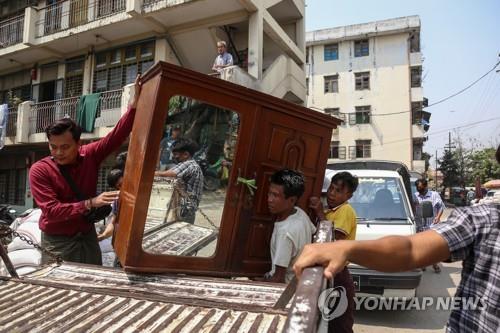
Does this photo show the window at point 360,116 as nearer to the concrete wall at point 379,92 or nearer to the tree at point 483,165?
the concrete wall at point 379,92

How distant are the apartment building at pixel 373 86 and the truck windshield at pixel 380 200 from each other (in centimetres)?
2327

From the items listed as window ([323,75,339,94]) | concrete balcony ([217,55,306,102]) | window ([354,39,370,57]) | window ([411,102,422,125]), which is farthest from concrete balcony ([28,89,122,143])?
window ([411,102,422,125])

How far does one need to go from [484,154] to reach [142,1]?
124ft

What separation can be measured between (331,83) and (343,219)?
93.4ft

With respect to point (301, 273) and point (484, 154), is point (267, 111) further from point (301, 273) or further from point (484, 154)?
point (484, 154)

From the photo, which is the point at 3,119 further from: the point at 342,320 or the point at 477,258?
the point at 477,258

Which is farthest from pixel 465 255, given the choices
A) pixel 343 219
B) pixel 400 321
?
pixel 400 321

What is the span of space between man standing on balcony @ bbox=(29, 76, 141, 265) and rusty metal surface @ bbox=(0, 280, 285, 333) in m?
0.69

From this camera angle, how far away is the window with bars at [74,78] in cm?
1447

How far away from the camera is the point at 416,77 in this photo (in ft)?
92.2

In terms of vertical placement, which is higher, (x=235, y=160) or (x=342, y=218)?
(x=235, y=160)

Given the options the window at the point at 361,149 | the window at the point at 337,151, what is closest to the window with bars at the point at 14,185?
the window at the point at 337,151

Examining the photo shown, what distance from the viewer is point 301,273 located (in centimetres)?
113

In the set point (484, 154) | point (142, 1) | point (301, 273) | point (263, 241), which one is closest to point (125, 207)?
point (263, 241)
